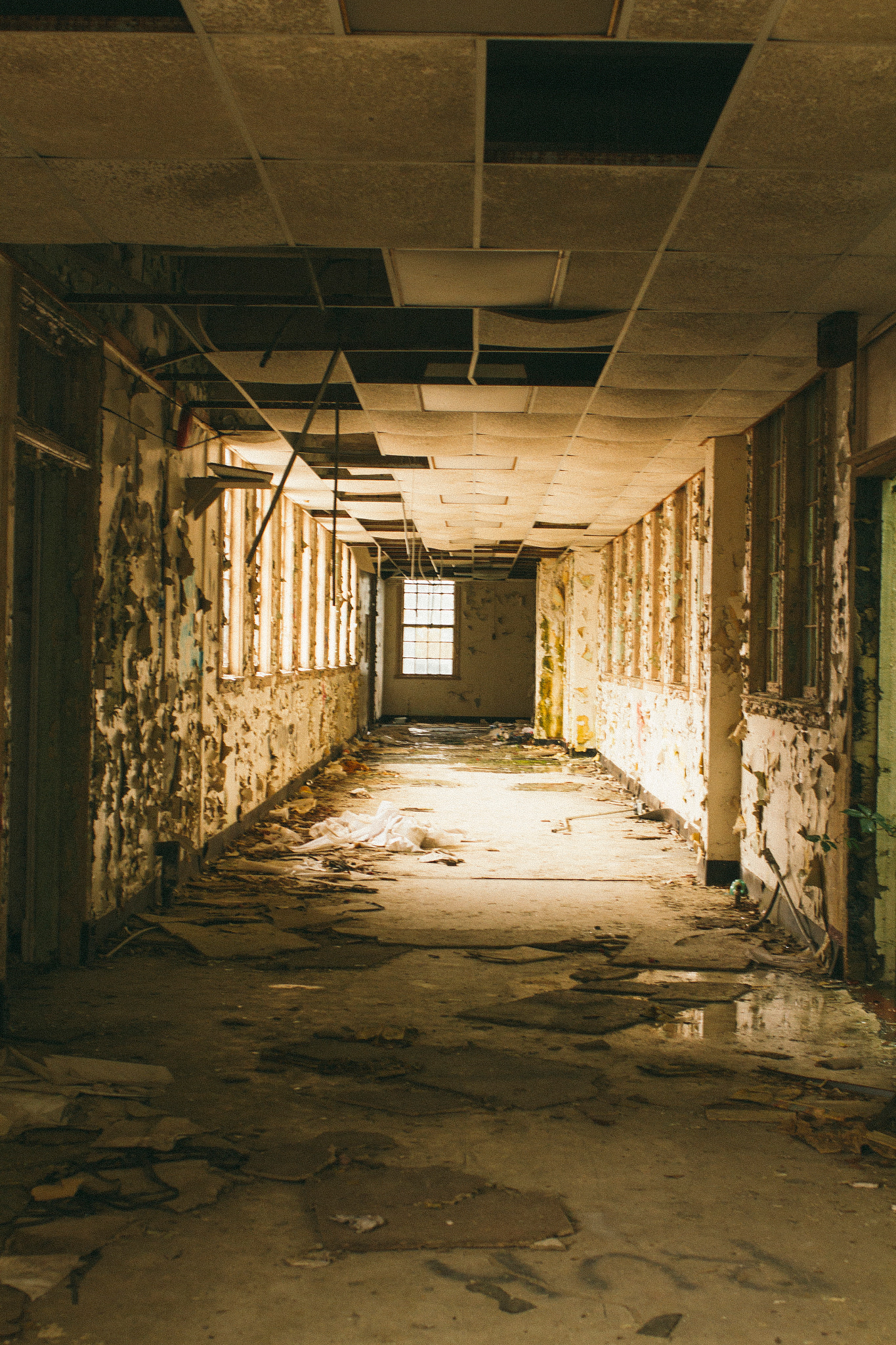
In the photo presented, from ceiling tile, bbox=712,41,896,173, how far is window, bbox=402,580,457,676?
54.9ft

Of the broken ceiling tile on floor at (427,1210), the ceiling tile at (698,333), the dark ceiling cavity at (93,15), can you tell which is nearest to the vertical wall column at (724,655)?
the ceiling tile at (698,333)

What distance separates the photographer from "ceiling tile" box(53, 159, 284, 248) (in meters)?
2.94

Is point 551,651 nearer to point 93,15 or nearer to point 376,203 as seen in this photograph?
point 376,203

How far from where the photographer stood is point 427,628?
19.5m

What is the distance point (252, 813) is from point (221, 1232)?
5612 mm

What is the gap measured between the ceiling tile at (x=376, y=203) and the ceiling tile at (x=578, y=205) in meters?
0.11

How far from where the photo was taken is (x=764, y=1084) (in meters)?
3.18

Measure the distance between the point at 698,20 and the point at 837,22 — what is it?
310mm

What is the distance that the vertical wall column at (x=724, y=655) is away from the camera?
6203 millimetres

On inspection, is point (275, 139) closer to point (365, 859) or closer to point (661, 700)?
point (365, 859)

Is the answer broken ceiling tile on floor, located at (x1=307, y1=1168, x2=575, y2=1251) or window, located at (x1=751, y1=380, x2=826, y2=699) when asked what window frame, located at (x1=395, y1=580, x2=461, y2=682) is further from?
broken ceiling tile on floor, located at (x1=307, y1=1168, x2=575, y2=1251)

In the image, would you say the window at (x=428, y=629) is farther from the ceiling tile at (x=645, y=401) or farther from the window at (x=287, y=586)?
the ceiling tile at (x=645, y=401)

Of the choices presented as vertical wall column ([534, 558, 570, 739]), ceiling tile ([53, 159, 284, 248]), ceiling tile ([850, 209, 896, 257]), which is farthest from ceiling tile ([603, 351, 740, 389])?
vertical wall column ([534, 558, 570, 739])

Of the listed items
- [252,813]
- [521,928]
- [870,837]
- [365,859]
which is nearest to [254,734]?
[252,813]
